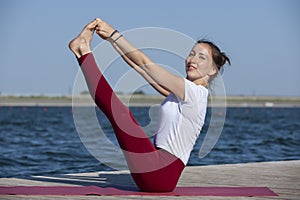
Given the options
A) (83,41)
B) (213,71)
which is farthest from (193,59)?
(83,41)

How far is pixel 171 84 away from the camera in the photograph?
17.2ft

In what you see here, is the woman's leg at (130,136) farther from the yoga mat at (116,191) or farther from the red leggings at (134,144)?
the yoga mat at (116,191)

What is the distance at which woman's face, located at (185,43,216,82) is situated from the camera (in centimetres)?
561

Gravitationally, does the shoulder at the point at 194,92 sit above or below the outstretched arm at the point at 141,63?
below

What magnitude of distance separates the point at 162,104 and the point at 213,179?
190 centimetres

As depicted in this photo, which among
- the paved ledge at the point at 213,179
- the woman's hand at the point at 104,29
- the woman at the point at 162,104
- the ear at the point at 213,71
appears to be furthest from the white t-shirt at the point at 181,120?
the woman's hand at the point at 104,29

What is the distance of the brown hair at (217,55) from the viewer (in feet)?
18.7

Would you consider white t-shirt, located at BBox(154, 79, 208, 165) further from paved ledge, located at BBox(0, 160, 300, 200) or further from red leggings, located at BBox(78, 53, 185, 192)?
paved ledge, located at BBox(0, 160, 300, 200)

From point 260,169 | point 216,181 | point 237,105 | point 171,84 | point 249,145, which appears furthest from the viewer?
point 237,105

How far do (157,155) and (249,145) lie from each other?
17.4m

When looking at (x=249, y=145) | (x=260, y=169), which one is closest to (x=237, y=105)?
(x=249, y=145)

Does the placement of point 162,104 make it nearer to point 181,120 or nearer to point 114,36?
point 181,120

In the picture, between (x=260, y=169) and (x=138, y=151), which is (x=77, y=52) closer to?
(x=138, y=151)

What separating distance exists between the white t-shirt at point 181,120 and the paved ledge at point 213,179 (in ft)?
1.48
